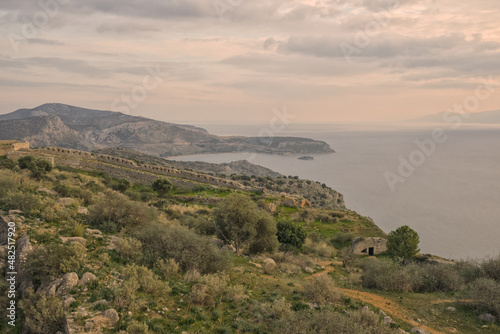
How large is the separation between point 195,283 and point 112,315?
8.66 ft

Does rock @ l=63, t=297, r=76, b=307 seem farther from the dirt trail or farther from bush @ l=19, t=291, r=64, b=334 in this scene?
the dirt trail

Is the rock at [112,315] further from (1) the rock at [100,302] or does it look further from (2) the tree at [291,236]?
(2) the tree at [291,236]

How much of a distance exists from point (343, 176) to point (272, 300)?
277ft

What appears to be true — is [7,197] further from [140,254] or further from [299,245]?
[299,245]

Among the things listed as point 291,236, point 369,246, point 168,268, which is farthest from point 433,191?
point 168,268

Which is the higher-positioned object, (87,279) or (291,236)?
(87,279)

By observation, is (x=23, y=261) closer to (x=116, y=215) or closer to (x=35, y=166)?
(x=116, y=215)

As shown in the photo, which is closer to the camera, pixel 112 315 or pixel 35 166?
pixel 112 315

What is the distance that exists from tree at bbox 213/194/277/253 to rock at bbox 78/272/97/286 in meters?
7.64

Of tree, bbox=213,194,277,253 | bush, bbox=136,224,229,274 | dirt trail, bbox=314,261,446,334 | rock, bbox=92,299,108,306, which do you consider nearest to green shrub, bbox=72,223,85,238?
bush, bbox=136,224,229,274

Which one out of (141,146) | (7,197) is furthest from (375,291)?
(141,146)

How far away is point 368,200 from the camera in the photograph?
6366 cm

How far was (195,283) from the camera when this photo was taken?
867 cm

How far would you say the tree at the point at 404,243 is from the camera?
63.1 ft
